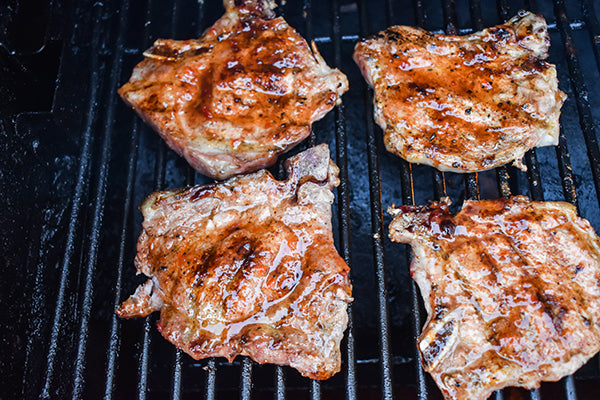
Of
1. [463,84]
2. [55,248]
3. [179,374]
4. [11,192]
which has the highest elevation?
[463,84]

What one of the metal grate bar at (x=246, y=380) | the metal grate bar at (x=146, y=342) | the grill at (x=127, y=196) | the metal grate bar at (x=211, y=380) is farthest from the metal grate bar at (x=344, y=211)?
the metal grate bar at (x=146, y=342)

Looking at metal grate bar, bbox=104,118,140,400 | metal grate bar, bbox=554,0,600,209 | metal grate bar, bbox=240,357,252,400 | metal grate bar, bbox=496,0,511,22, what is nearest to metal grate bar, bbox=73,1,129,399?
metal grate bar, bbox=104,118,140,400

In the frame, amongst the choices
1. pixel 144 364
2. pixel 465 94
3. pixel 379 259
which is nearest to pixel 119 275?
pixel 144 364

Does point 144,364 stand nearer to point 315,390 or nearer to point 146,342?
point 146,342

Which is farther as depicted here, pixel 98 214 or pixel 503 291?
pixel 98 214

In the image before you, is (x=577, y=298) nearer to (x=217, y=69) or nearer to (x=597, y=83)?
(x=597, y=83)

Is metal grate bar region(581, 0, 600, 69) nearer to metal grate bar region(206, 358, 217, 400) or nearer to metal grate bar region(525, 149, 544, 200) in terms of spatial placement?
metal grate bar region(525, 149, 544, 200)

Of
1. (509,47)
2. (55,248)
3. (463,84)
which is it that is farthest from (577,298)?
(55,248)
